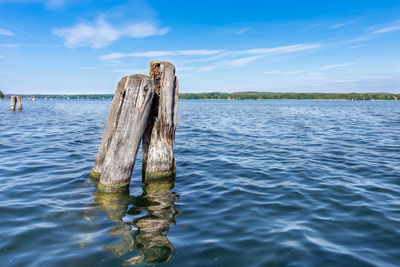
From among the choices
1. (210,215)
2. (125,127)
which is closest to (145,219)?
(210,215)

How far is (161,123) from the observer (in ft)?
23.2

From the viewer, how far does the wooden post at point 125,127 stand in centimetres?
611

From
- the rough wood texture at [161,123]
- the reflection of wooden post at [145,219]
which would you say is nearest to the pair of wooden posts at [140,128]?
the rough wood texture at [161,123]

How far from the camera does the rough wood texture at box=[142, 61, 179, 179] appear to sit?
699 centimetres

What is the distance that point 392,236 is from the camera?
455 centimetres

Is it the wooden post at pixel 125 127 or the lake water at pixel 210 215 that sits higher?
the wooden post at pixel 125 127

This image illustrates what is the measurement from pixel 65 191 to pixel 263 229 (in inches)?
205

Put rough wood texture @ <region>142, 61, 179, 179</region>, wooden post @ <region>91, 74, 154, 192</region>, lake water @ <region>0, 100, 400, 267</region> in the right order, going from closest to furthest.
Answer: lake water @ <region>0, 100, 400, 267</region>
wooden post @ <region>91, 74, 154, 192</region>
rough wood texture @ <region>142, 61, 179, 179</region>

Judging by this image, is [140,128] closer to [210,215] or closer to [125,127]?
[125,127]

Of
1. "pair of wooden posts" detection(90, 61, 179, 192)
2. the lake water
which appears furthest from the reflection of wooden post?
"pair of wooden posts" detection(90, 61, 179, 192)

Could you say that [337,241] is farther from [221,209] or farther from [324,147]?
[324,147]

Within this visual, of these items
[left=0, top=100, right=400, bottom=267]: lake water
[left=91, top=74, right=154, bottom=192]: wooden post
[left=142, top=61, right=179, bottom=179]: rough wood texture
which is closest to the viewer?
[left=0, top=100, right=400, bottom=267]: lake water

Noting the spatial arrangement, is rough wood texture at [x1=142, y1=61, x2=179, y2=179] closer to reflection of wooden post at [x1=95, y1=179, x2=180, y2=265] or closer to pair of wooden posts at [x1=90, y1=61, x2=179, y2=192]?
pair of wooden posts at [x1=90, y1=61, x2=179, y2=192]

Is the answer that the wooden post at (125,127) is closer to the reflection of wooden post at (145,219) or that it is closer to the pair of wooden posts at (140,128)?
the pair of wooden posts at (140,128)
